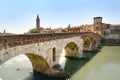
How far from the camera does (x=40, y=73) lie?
1611 centimetres

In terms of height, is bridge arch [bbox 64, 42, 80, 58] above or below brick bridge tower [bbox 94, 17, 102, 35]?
below

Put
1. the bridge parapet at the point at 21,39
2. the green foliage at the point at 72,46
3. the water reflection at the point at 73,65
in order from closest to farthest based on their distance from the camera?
the bridge parapet at the point at 21,39 < the water reflection at the point at 73,65 < the green foliage at the point at 72,46

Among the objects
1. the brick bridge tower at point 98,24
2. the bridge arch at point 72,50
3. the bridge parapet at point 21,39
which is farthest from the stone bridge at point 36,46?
the brick bridge tower at point 98,24

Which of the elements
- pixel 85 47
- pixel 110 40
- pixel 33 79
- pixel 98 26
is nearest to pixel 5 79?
pixel 33 79

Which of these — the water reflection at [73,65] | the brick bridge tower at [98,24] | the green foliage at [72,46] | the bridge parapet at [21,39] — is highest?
the brick bridge tower at [98,24]

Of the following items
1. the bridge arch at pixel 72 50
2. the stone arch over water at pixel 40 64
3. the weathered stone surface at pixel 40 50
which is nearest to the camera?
the weathered stone surface at pixel 40 50

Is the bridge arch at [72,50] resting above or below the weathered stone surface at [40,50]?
below

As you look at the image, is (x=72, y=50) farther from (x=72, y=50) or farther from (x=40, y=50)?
(x=40, y=50)

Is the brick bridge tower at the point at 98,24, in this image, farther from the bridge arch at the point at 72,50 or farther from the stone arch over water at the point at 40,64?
the stone arch over water at the point at 40,64

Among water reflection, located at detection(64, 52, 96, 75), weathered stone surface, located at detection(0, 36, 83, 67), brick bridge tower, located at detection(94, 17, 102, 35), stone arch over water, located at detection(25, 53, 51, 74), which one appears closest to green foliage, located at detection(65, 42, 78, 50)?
water reflection, located at detection(64, 52, 96, 75)

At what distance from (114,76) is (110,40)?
3420 cm

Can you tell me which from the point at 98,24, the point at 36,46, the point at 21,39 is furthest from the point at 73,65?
the point at 98,24

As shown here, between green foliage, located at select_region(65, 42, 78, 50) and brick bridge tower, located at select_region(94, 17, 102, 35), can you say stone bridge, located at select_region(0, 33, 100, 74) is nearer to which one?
green foliage, located at select_region(65, 42, 78, 50)

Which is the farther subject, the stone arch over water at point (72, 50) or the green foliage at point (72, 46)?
the stone arch over water at point (72, 50)
